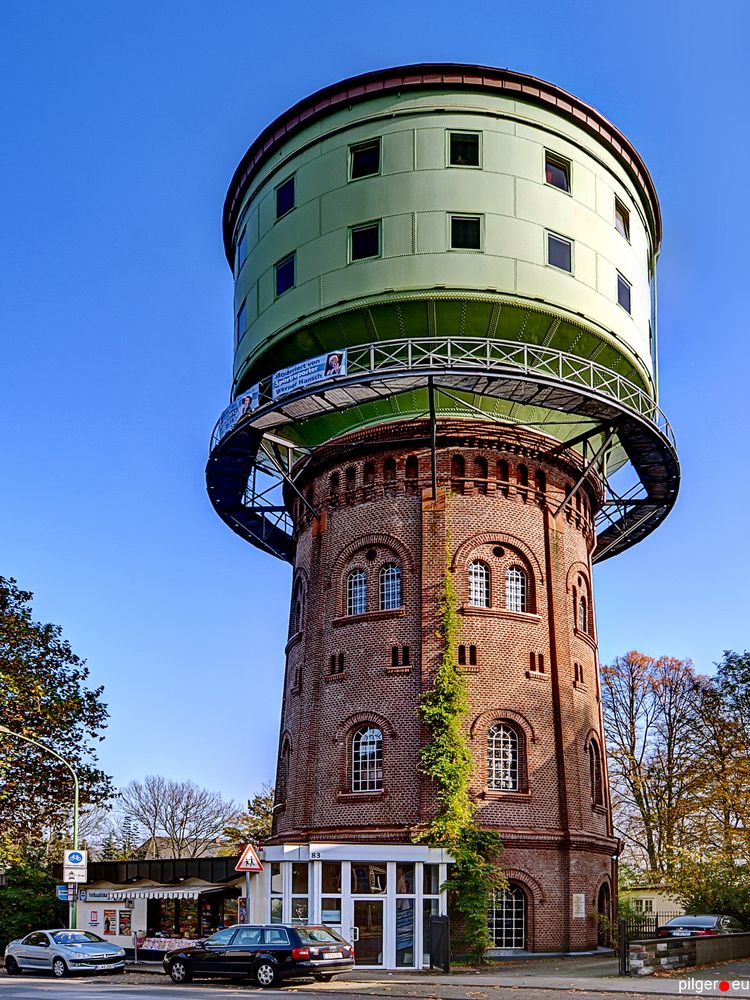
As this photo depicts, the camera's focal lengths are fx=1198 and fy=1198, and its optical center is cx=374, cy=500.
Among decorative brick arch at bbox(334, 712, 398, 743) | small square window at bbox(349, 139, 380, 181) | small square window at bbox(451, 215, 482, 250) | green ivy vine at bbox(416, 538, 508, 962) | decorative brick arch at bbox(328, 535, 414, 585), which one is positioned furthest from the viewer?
small square window at bbox(349, 139, 380, 181)

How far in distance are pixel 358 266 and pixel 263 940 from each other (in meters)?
18.4

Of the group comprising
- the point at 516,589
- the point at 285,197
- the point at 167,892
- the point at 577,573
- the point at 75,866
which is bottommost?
the point at 167,892

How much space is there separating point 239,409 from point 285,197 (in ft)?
24.5

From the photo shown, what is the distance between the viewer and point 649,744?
188 ft

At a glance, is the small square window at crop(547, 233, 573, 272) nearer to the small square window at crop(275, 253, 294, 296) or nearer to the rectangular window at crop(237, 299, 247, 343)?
the small square window at crop(275, 253, 294, 296)

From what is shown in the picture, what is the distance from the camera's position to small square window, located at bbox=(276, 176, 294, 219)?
37344 millimetres

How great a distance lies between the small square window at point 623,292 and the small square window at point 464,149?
18.8ft

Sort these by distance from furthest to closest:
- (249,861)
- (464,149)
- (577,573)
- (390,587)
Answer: (577,573) → (464,149) → (390,587) → (249,861)

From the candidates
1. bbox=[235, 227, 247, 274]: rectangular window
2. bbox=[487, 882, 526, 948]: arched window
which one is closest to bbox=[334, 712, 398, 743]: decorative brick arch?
bbox=[487, 882, 526, 948]: arched window

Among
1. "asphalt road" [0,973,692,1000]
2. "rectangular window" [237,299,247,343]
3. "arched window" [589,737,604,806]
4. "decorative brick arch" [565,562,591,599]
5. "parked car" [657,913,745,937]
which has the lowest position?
"asphalt road" [0,973,692,1000]

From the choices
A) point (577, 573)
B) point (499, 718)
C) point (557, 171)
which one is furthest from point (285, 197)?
point (499, 718)

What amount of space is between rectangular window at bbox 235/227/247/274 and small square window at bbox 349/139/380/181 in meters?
5.32

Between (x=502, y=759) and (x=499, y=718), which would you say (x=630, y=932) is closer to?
(x=502, y=759)

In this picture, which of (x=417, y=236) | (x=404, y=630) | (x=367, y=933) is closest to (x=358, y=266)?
(x=417, y=236)
